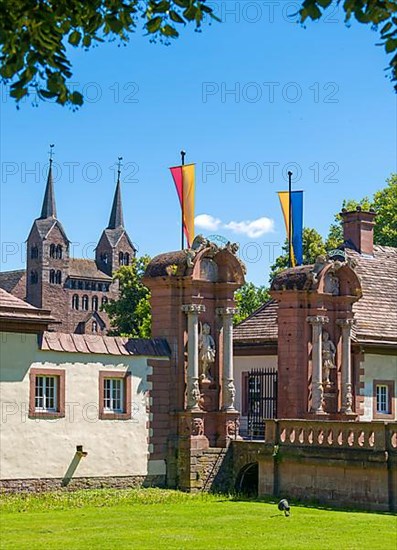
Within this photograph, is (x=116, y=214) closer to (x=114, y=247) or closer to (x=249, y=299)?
(x=114, y=247)

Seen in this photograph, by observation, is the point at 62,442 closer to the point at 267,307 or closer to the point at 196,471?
the point at 196,471

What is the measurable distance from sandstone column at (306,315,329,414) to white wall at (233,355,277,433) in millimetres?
2648

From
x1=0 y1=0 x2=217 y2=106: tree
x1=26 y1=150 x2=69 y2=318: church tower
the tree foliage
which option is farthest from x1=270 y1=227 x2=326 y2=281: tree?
x1=26 y1=150 x2=69 y2=318: church tower

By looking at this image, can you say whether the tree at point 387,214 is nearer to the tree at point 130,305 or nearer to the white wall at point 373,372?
the tree at point 130,305

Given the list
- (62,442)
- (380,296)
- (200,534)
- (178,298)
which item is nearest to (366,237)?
(380,296)

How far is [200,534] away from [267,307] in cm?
1605

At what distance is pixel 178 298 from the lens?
28594 mm

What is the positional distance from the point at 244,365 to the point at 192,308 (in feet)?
20.2

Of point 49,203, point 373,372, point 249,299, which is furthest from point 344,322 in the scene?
point 49,203

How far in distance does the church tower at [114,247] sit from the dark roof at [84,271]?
1.04 m

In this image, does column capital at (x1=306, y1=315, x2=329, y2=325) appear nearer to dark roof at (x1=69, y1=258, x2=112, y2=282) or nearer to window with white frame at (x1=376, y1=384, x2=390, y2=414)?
window with white frame at (x1=376, y1=384, x2=390, y2=414)

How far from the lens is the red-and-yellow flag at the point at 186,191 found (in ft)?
102

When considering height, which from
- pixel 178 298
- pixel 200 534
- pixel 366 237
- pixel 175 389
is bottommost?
pixel 200 534

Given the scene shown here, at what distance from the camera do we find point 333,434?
26.4 m
